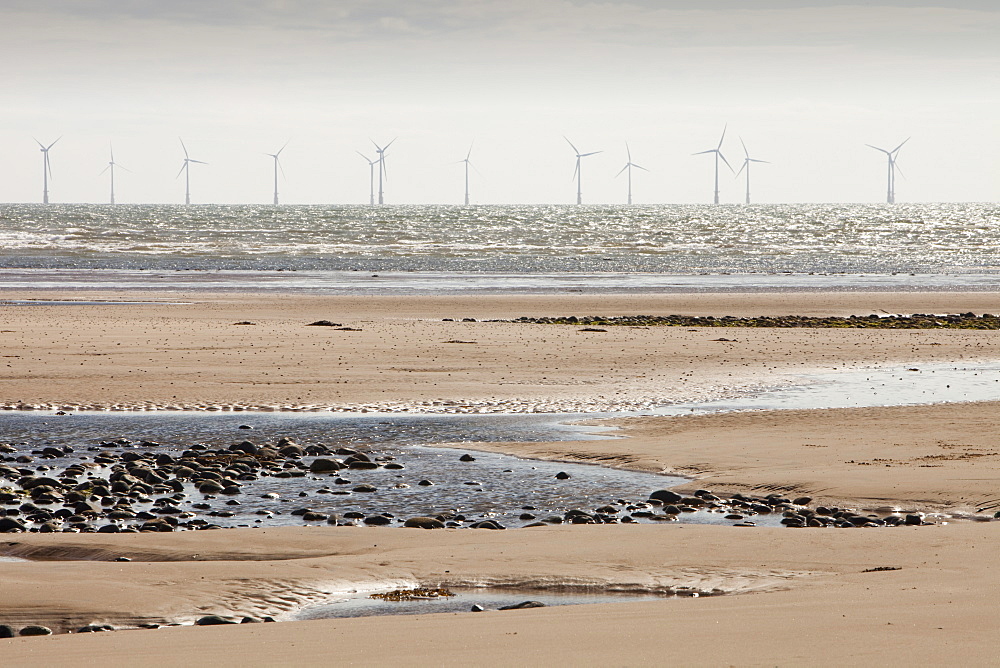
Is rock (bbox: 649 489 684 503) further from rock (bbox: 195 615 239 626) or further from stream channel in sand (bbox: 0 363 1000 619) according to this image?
rock (bbox: 195 615 239 626)

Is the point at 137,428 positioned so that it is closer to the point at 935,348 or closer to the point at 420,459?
the point at 420,459

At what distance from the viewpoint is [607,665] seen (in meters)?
6.28

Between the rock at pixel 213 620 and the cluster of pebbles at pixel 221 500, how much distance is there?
10.1 ft

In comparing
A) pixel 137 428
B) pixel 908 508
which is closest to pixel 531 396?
pixel 137 428

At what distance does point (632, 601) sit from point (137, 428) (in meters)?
11.1

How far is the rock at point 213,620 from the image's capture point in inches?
297

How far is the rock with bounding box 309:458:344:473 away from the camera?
14.0 m

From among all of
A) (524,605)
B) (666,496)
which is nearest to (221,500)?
(666,496)

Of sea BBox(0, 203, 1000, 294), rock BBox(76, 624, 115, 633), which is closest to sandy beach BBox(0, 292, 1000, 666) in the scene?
rock BBox(76, 624, 115, 633)

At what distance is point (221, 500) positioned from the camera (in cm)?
1234

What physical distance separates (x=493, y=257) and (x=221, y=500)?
226 ft

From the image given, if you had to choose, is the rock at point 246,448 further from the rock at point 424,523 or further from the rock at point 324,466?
the rock at point 424,523

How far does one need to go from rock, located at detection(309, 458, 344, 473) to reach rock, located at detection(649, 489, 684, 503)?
161 inches

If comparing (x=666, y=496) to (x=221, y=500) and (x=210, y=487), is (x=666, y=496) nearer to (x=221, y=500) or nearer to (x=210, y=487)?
(x=221, y=500)
